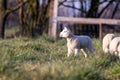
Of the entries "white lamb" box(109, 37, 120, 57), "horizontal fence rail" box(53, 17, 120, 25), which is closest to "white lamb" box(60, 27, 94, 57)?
"white lamb" box(109, 37, 120, 57)

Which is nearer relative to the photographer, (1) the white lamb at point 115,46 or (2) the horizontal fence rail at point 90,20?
(1) the white lamb at point 115,46

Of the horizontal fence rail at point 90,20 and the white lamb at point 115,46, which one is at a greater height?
the horizontal fence rail at point 90,20

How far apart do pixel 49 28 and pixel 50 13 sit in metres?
0.81

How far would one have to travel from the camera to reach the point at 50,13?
63.1ft

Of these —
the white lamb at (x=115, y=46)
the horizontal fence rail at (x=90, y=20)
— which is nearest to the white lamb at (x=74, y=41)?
the white lamb at (x=115, y=46)

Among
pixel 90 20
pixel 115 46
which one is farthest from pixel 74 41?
pixel 90 20

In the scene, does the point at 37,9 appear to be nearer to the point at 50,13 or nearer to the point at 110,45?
the point at 50,13

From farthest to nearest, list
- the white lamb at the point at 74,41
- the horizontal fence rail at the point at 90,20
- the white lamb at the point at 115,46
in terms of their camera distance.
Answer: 1. the horizontal fence rail at the point at 90,20
2. the white lamb at the point at 74,41
3. the white lamb at the point at 115,46

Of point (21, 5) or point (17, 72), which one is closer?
point (17, 72)

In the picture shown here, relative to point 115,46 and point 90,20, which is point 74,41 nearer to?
point 115,46

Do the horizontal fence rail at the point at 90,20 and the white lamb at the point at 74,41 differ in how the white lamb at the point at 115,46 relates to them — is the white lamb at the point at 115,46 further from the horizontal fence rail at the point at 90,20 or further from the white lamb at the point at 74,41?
the horizontal fence rail at the point at 90,20

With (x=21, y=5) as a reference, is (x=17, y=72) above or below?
below

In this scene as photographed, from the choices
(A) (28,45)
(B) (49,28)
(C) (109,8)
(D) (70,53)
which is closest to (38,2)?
(B) (49,28)

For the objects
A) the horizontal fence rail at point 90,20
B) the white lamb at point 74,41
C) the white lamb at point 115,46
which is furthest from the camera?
the horizontal fence rail at point 90,20
